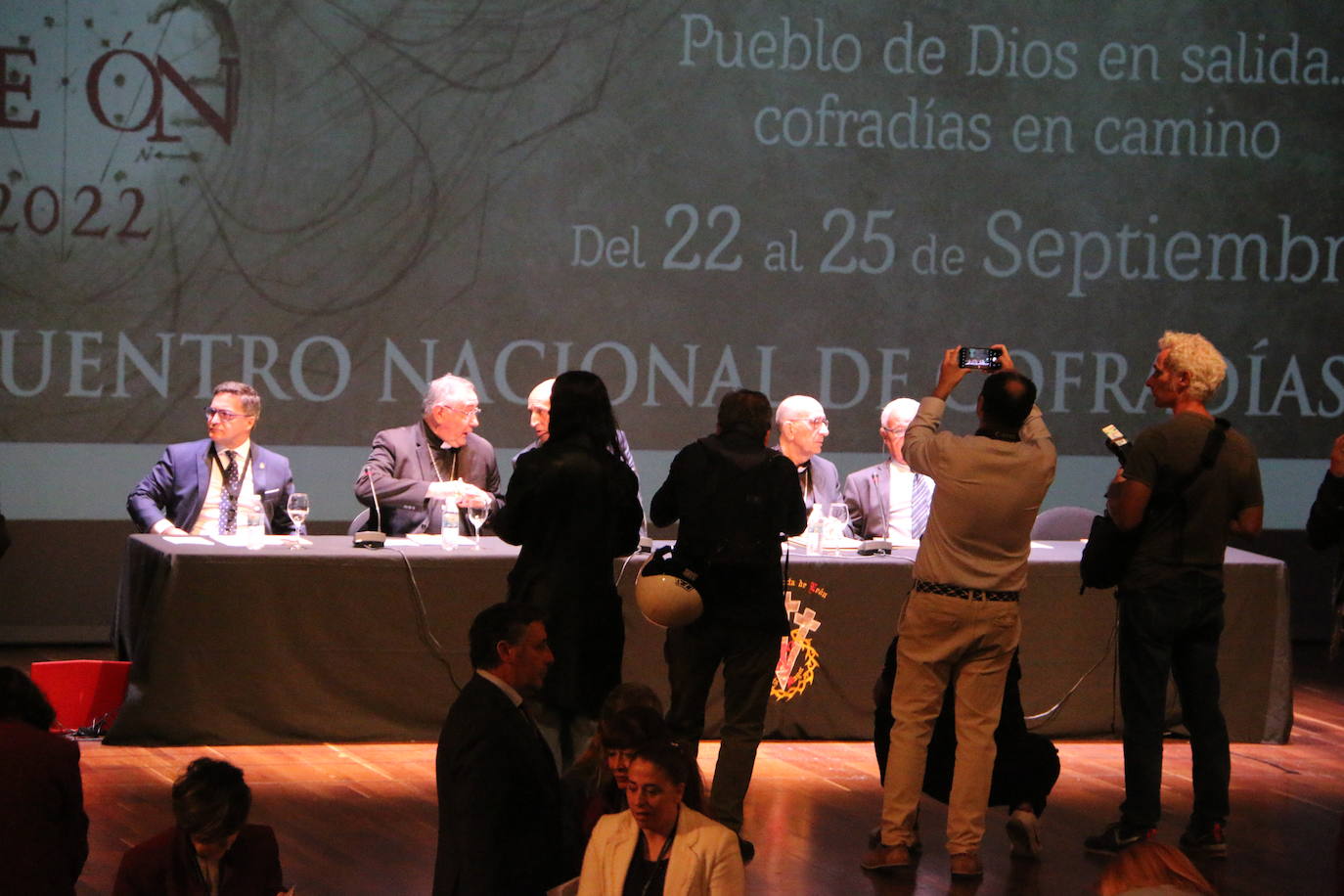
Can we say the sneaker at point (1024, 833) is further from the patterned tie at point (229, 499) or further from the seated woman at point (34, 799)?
the patterned tie at point (229, 499)

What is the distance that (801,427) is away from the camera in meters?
6.50

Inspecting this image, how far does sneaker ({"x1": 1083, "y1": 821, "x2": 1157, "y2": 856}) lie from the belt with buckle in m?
0.81

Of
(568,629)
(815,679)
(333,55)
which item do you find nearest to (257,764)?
(568,629)

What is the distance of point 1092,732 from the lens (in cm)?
634

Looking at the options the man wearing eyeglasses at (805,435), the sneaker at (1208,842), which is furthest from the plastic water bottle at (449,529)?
the sneaker at (1208,842)

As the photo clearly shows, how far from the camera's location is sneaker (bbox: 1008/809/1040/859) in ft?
15.6

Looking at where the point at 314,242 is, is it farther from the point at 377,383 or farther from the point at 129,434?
the point at 129,434

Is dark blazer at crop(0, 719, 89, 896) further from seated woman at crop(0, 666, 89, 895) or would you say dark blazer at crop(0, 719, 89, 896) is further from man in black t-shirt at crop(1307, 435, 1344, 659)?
man in black t-shirt at crop(1307, 435, 1344, 659)

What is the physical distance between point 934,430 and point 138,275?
4.41m

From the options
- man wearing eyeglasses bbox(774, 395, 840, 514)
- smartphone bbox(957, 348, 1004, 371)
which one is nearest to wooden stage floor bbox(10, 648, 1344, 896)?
man wearing eyeglasses bbox(774, 395, 840, 514)

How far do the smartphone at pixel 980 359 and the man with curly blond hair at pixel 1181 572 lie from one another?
18.7 inches

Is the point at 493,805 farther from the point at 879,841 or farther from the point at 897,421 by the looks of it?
the point at 897,421

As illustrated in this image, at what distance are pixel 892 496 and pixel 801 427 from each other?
502 millimetres

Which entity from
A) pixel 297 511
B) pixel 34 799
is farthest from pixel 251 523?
pixel 34 799
